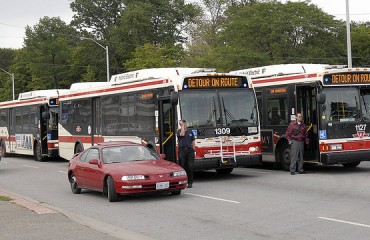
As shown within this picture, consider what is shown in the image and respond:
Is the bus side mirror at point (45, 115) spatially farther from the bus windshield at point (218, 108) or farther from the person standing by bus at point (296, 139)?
the person standing by bus at point (296, 139)

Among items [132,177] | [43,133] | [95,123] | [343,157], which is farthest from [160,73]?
[43,133]

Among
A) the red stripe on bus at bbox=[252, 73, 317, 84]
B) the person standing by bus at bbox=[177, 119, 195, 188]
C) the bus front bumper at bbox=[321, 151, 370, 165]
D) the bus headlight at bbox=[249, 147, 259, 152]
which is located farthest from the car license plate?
the red stripe on bus at bbox=[252, 73, 317, 84]

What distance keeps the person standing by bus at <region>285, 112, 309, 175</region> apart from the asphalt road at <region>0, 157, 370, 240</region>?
18.7 inches

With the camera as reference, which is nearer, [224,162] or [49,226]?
[49,226]

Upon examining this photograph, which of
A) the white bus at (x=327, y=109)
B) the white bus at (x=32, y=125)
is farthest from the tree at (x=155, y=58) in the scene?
the white bus at (x=327, y=109)

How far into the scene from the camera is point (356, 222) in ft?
33.8

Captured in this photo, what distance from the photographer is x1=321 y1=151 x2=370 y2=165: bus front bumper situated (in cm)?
1833

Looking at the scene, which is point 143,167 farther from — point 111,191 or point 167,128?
point 167,128

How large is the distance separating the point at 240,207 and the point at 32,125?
2172 centimetres

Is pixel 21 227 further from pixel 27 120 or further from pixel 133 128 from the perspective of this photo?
pixel 27 120

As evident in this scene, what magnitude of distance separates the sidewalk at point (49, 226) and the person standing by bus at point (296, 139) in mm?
8539

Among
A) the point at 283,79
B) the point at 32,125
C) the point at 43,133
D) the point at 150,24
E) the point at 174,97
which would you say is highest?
the point at 150,24

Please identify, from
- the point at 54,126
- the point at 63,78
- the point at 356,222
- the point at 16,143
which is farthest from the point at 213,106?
the point at 63,78

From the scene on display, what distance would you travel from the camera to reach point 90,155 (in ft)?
50.8
